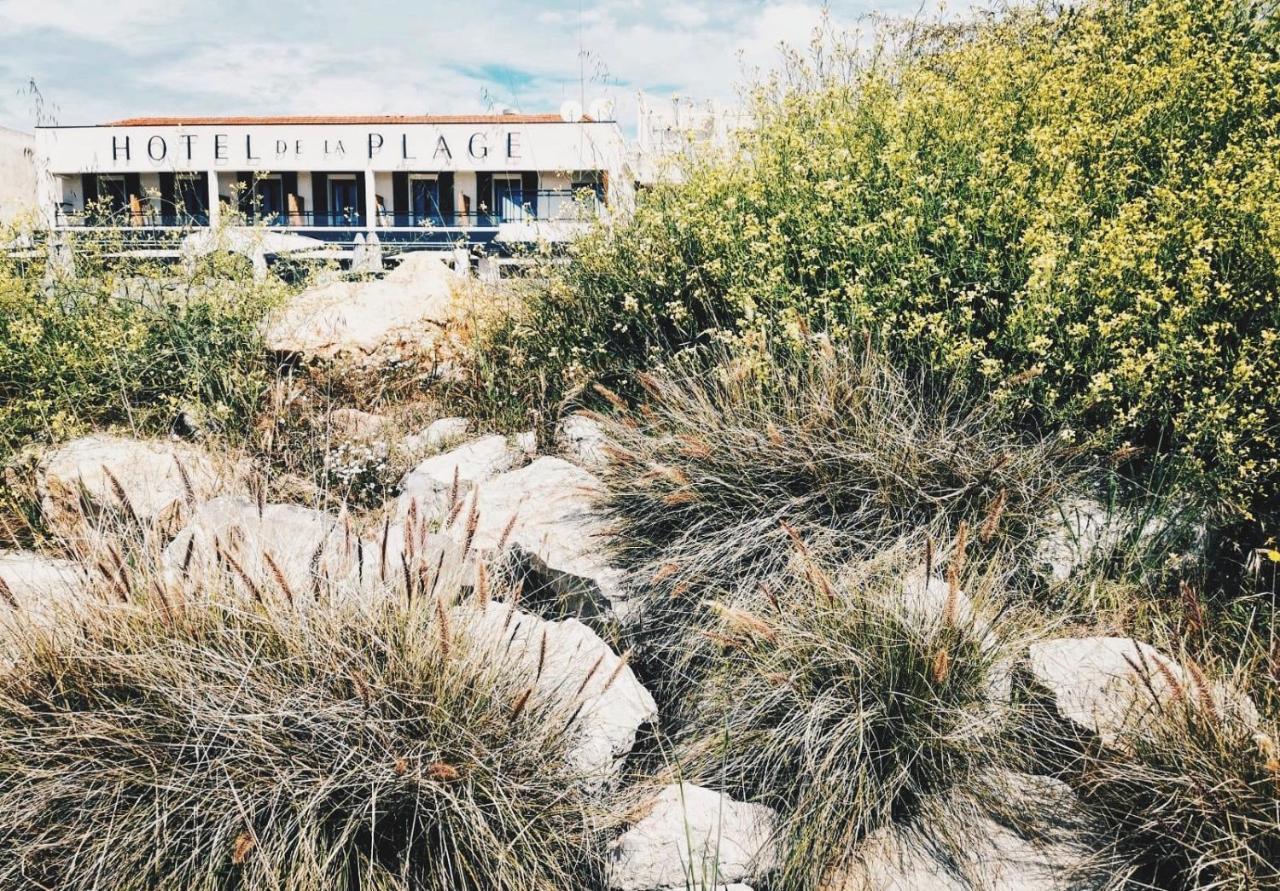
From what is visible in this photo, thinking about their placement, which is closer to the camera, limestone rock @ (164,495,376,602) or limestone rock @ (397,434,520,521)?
limestone rock @ (164,495,376,602)

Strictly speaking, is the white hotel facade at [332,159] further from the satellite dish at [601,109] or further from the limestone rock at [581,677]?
the limestone rock at [581,677]

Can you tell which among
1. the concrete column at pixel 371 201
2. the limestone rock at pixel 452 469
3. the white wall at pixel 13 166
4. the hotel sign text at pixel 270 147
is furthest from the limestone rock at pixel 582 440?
the white wall at pixel 13 166

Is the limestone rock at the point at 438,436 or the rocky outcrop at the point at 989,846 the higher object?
the limestone rock at the point at 438,436

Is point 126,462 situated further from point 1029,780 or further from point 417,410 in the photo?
point 1029,780

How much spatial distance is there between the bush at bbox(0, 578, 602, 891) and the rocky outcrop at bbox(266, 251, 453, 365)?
3.10 metres

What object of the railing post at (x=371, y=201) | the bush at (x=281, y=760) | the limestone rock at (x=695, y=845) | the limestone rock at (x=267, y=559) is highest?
the railing post at (x=371, y=201)

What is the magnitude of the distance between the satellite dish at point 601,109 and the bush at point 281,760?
412 centimetres

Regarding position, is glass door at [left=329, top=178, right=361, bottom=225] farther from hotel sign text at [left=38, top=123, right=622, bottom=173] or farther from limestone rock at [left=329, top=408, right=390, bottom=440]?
limestone rock at [left=329, top=408, right=390, bottom=440]

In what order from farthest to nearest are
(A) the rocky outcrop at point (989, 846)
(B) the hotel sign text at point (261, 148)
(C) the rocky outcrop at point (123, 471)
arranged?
(B) the hotel sign text at point (261, 148) → (C) the rocky outcrop at point (123, 471) → (A) the rocky outcrop at point (989, 846)

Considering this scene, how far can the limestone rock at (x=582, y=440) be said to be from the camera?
4.82 metres

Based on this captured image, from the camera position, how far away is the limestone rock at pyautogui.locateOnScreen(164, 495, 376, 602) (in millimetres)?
2881

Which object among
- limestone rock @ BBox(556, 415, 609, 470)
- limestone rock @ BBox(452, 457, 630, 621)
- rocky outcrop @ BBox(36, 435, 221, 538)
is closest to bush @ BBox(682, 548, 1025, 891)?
limestone rock @ BBox(452, 457, 630, 621)

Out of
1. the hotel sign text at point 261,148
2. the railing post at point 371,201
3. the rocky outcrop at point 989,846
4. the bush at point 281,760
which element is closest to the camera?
the bush at point 281,760

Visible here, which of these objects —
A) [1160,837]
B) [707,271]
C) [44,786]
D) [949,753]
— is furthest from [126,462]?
[1160,837]
